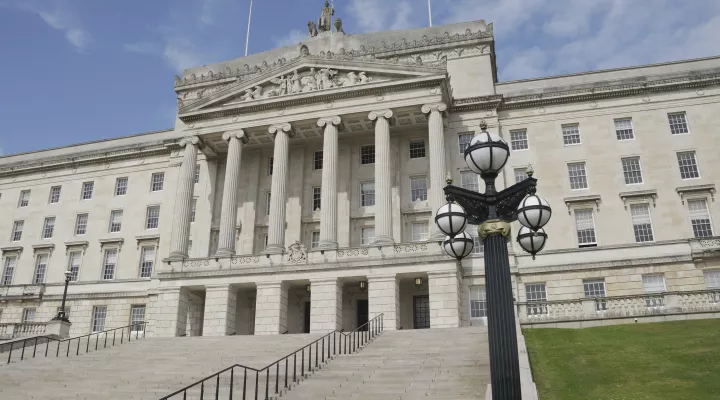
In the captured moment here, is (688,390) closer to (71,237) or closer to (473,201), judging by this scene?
(473,201)

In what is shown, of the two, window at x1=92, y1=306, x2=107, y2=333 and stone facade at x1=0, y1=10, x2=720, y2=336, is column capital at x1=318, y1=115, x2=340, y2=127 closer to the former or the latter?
stone facade at x1=0, y1=10, x2=720, y2=336

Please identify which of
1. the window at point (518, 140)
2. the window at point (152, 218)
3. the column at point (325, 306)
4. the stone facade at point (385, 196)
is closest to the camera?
the column at point (325, 306)

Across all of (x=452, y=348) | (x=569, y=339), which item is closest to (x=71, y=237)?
(x=452, y=348)

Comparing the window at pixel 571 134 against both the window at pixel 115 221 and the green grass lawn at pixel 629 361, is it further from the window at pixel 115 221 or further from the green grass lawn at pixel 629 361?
the window at pixel 115 221

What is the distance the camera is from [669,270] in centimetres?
3709

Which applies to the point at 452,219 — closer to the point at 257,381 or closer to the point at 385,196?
the point at 257,381

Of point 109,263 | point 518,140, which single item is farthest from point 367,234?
point 109,263

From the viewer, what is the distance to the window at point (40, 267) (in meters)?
51.4

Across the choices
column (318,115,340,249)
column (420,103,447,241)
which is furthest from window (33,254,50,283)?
column (420,103,447,241)

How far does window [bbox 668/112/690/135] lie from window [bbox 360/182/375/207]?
66.7ft

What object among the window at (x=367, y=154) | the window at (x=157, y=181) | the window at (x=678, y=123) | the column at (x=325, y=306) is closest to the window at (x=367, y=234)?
the window at (x=367, y=154)

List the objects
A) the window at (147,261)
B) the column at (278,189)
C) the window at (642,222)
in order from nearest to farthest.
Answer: the window at (642,222), the column at (278,189), the window at (147,261)

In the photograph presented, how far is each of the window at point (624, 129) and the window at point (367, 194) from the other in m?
17.0

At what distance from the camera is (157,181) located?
51.2 metres
